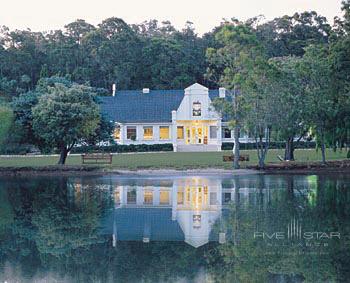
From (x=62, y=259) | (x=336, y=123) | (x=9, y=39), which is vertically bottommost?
(x=62, y=259)

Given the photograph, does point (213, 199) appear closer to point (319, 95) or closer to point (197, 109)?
point (319, 95)

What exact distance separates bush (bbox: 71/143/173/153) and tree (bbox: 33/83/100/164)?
15917 mm

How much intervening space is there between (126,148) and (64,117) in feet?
65.1

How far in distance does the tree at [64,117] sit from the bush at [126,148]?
52.2 ft

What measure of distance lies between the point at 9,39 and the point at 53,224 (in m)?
74.7

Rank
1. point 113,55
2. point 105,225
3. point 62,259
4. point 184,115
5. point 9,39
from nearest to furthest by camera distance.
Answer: point 62,259 < point 105,225 < point 184,115 < point 113,55 < point 9,39

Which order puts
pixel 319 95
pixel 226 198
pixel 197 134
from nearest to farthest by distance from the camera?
pixel 226 198
pixel 319 95
pixel 197 134

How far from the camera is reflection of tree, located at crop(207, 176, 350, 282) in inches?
412

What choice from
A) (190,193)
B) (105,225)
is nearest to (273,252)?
(105,225)

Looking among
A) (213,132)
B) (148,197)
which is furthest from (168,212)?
(213,132)

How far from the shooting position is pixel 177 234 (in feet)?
47.2

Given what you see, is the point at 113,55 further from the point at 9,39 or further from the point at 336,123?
the point at 336,123

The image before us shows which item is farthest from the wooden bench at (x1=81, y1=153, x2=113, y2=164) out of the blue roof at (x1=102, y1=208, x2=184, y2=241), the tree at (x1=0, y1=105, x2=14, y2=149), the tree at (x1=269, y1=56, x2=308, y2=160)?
the blue roof at (x1=102, y1=208, x2=184, y2=241)

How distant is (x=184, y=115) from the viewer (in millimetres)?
62188
